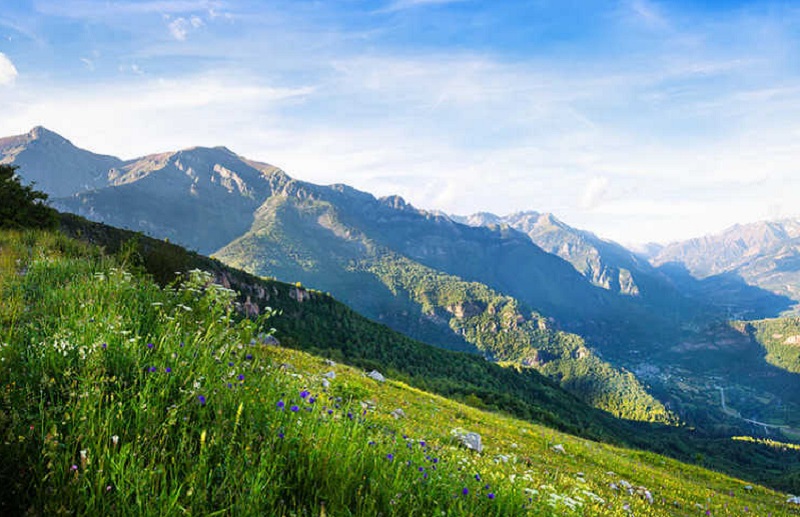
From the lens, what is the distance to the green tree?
599 inches

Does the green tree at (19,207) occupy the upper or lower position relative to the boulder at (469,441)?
upper

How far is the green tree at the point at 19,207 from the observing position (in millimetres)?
15214

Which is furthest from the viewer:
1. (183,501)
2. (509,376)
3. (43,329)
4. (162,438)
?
(509,376)

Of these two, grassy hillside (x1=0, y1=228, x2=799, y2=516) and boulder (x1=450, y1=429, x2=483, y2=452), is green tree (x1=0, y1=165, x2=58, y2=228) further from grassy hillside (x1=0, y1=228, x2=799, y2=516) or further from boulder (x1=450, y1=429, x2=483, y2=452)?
boulder (x1=450, y1=429, x2=483, y2=452)

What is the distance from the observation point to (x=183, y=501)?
2.53 m

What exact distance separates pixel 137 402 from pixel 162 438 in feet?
1.62

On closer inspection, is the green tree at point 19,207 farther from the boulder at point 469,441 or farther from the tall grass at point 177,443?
the boulder at point 469,441

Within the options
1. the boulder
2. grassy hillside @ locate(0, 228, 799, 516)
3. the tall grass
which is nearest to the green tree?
grassy hillside @ locate(0, 228, 799, 516)

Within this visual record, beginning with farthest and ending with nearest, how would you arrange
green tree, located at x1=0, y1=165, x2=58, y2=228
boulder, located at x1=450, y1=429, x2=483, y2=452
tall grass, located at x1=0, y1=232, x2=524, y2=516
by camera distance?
green tree, located at x1=0, y1=165, x2=58, y2=228 < boulder, located at x1=450, y1=429, x2=483, y2=452 < tall grass, located at x1=0, y1=232, x2=524, y2=516

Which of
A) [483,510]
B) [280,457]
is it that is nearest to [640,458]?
[483,510]

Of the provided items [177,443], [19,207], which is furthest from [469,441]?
[19,207]

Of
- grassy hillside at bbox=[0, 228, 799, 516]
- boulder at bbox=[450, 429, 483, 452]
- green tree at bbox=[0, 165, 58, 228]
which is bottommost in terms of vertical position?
boulder at bbox=[450, 429, 483, 452]

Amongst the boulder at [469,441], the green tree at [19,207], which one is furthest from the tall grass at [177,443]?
the green tree at [19,207]

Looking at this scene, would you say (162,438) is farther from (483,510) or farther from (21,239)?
(21,239)
